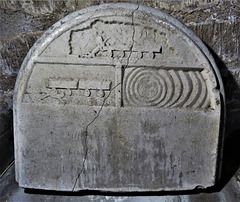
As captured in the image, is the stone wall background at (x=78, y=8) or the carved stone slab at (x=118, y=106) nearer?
the carved stone slab at (x=118, y=106)

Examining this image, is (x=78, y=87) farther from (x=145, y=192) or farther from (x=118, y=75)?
(x=145, y=192)

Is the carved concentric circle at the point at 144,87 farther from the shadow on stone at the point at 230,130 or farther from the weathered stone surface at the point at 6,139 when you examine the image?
the weathered stone surface at the point at 6,139

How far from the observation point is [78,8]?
2.02 metres

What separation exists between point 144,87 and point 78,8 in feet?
3.30

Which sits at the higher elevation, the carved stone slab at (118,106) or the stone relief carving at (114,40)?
the stone relief carving at (114,40)

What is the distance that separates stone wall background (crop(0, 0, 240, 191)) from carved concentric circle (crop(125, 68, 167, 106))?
76 centimetres

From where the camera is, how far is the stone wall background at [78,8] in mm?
2008

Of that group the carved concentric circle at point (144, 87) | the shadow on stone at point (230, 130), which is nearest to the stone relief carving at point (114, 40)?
the carved concentric circle at point (144, 87)

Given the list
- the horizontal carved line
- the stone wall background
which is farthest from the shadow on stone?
the horizontal carved line

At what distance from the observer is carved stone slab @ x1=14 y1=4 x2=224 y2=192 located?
160cm

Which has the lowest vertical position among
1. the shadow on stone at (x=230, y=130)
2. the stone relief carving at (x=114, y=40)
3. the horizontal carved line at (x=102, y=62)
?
the shadow on stone at (x=230, y=130)

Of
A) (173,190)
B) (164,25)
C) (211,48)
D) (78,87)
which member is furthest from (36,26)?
(173,190)

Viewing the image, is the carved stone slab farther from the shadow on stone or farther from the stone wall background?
the stone wall background

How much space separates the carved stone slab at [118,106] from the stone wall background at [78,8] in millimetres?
472
